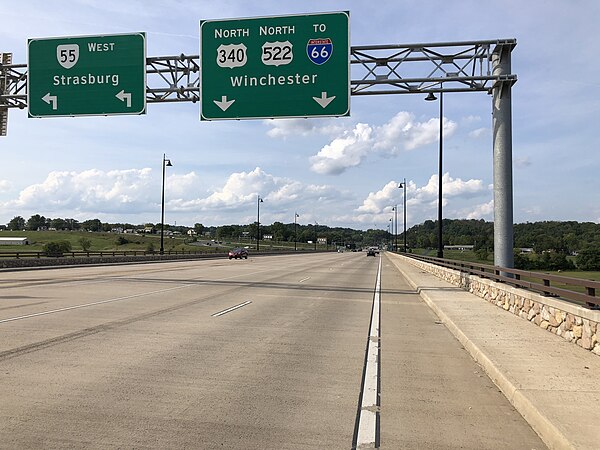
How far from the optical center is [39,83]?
2095cm

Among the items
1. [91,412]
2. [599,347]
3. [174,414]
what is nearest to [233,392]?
[174,414]

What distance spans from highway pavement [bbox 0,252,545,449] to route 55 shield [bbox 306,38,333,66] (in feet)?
31.0

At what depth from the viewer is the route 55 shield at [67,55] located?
20.6 meters

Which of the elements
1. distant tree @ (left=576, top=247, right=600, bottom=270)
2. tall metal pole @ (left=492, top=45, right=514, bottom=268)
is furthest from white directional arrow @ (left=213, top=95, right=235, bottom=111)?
distant tree @ (left=576, top=247, right=600, bottom=270)

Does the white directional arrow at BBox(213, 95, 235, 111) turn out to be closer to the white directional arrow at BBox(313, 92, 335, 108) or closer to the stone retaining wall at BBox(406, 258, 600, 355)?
the white directional arrow at BBox(313, 92, 335, 108)

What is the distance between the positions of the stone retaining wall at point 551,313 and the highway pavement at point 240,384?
1.95 meters

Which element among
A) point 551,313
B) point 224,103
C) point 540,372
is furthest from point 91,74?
point 540,372

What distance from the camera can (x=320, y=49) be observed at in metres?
18.9

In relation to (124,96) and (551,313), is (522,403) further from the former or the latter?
(124,96)

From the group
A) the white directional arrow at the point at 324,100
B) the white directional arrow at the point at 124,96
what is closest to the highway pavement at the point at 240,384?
the white directional arrow at the point at 324,100

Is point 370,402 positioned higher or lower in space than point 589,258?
lower

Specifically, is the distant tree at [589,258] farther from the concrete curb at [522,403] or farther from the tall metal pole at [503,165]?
the concrete curb at [522,403]

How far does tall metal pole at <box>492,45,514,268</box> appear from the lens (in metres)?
18.0

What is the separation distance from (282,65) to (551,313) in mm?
12368
